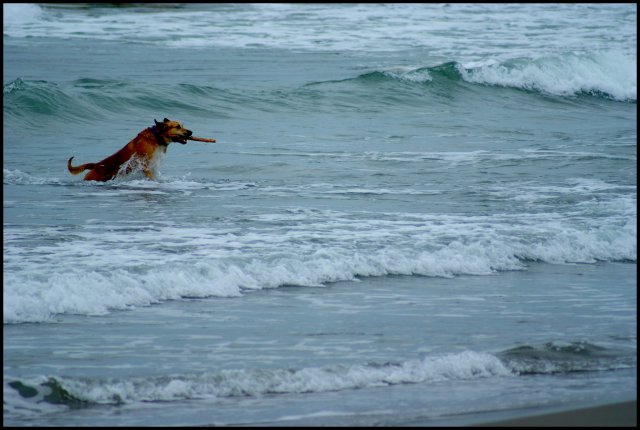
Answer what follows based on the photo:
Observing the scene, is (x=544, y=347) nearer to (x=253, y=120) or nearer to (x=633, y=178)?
(x=633, y=178)

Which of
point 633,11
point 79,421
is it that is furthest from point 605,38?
point 79,421

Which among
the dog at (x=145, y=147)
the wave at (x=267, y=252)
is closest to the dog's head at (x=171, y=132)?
the dog at (x=145, y=147)

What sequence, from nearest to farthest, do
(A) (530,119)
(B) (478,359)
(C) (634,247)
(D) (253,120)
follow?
(B) (478,359) < (C) (634,247) < (D) (253,120) < (A) (530,119)

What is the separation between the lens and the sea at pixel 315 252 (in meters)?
5.69

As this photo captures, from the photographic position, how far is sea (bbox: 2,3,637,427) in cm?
569

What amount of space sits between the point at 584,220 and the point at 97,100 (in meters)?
9.73

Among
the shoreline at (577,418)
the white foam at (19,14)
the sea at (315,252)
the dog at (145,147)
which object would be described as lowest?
the sea at (315,252)

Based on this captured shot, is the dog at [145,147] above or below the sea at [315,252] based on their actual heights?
above

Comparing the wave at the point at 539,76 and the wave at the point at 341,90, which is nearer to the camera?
the wave at the point at 341,90

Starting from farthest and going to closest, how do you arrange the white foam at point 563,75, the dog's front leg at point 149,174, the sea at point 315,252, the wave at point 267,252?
1. the white foam at point 563,75
2. the dog's front leg at point 149,174
3. the wave at point 267,252
4. the sea at point 315,252

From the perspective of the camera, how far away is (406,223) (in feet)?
32.2

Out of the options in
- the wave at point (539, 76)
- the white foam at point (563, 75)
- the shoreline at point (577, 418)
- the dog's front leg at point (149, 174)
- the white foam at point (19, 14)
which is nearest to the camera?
the shoreline at point (577, 418)

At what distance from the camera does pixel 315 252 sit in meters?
8.58

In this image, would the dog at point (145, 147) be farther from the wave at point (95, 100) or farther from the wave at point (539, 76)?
the wave at point (539, 76)
